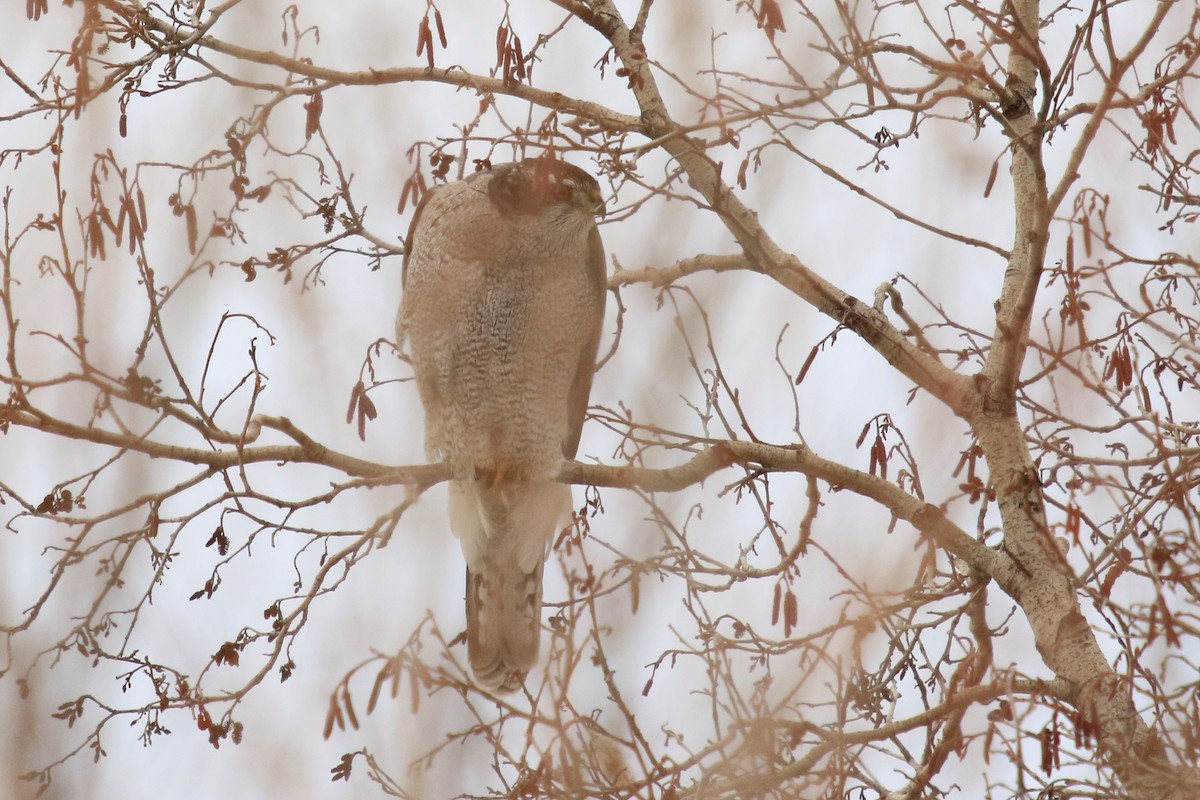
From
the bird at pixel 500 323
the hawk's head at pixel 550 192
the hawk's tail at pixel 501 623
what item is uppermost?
the hawk's head at pixel 550 192

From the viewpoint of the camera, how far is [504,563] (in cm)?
569

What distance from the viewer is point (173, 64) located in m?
4.07

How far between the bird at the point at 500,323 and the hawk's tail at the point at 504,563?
2cm

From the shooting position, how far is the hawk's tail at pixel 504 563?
5.46 m

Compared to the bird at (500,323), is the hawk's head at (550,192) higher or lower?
higher

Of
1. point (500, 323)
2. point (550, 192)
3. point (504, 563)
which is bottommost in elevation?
point (504, 563)

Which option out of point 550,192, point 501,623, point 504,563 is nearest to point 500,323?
point 550,192

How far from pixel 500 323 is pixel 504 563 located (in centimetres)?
112

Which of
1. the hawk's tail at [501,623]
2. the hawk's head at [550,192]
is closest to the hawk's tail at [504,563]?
the hawk's tail at [501,623]

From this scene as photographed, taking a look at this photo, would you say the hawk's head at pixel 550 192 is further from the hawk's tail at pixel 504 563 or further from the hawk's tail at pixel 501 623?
the hawk's tail at pixel 501 623

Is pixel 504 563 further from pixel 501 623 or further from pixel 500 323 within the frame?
pixel 500 323

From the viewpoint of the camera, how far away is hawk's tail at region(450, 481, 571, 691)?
546 cm

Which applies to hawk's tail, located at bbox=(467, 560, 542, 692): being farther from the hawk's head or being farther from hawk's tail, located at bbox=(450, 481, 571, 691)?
the hawk's head

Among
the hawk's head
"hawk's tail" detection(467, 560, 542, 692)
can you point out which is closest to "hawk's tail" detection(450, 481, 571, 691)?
"hawk's tail" detection(467, 560, 542, 692)
